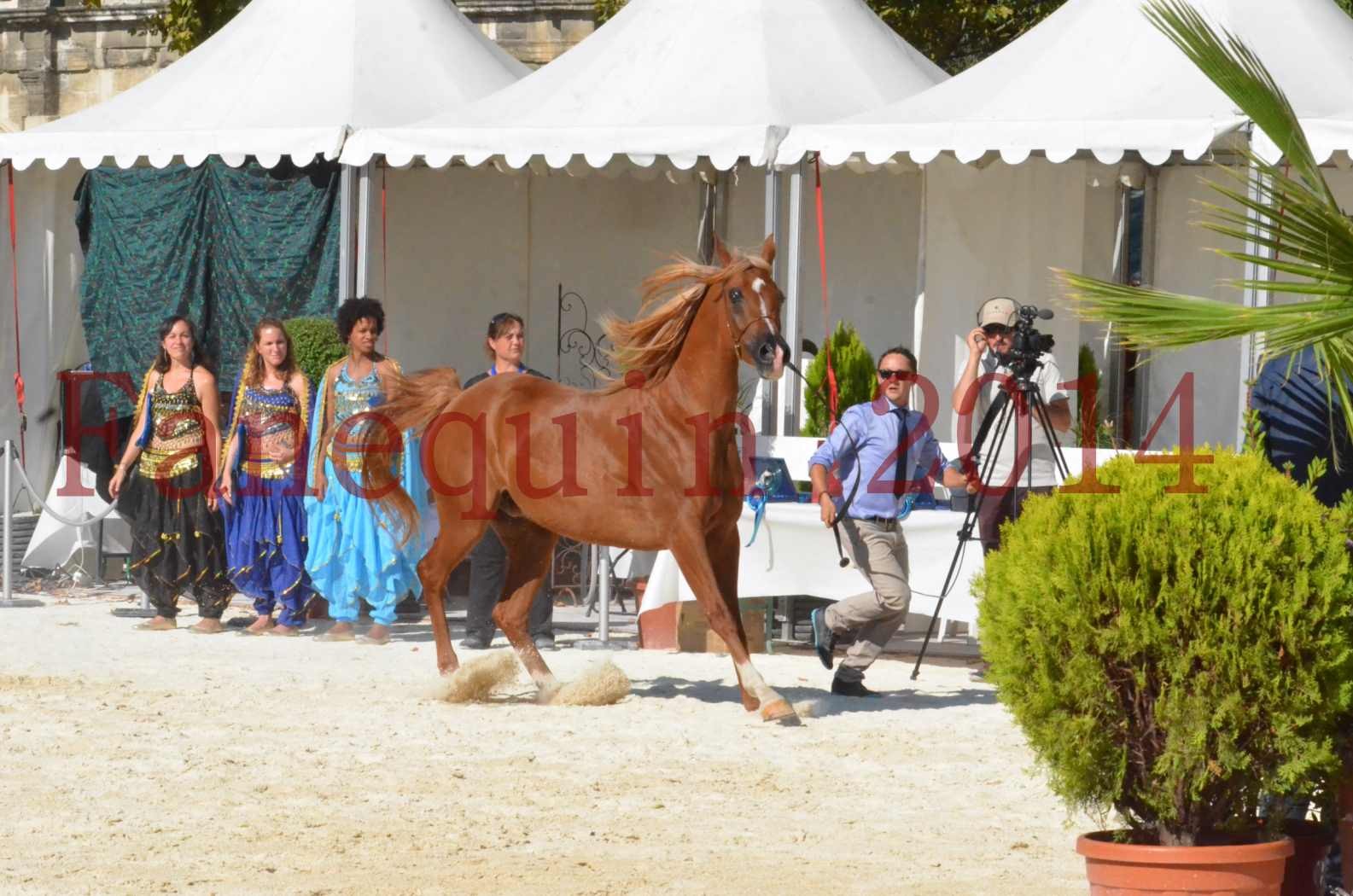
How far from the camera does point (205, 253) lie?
13.3 metres

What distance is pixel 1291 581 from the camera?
4703 millimetres

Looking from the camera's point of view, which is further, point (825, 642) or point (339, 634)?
point (339, 634)

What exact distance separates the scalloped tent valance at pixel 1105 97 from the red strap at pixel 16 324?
16.4 ft

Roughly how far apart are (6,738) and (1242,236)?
4.69 m

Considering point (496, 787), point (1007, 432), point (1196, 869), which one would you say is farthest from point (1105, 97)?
point (1196, 869)

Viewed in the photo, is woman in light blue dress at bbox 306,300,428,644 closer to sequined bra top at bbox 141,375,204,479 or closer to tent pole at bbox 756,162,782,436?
sequined bra top at bbox 141,375,204,479

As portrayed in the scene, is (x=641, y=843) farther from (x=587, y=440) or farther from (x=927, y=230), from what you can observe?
(x=927, y=230)

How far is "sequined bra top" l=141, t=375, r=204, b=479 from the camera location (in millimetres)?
11000

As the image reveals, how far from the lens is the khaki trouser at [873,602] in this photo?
9.03 m

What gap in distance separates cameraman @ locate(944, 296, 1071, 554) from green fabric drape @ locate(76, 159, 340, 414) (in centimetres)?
454

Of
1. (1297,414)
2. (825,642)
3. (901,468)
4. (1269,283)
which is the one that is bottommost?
(825,642)

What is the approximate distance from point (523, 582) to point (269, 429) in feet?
7.73

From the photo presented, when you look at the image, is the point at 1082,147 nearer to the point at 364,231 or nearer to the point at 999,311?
the point at 999,311

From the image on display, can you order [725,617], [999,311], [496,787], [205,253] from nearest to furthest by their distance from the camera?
[496,787], [725,617], [999,311], [205,253]
